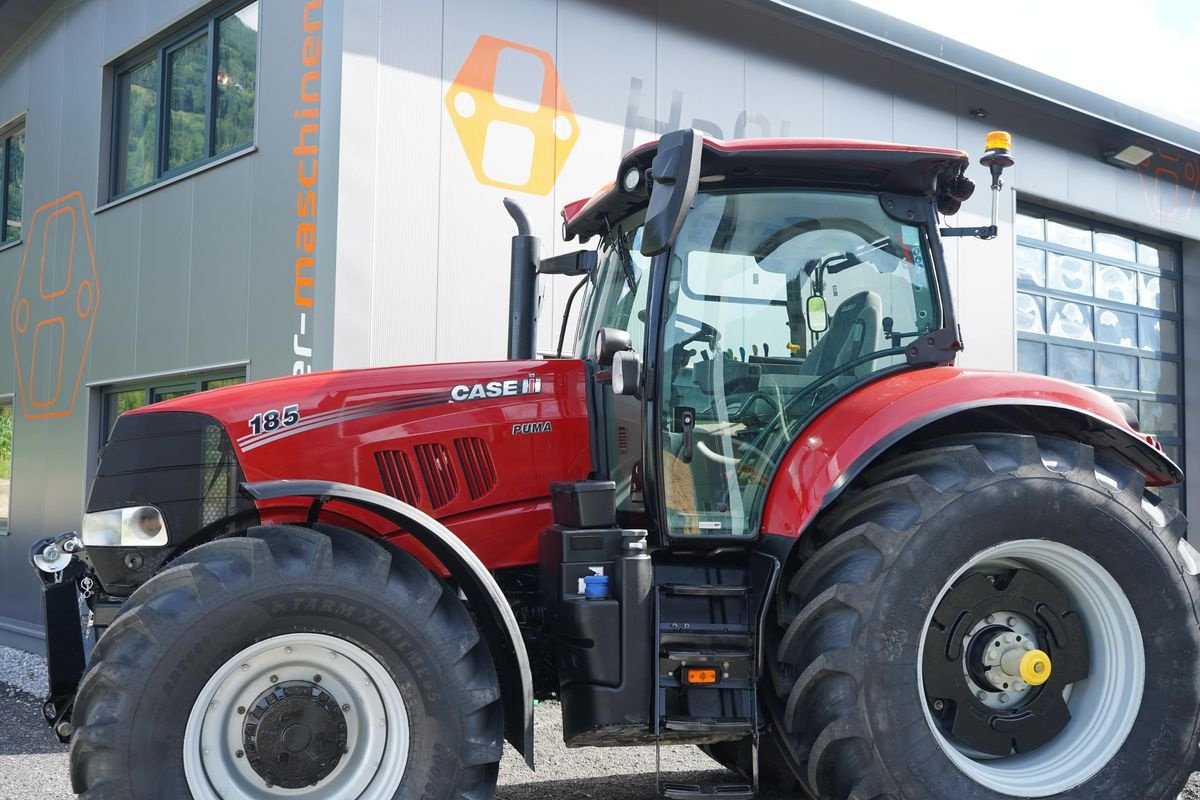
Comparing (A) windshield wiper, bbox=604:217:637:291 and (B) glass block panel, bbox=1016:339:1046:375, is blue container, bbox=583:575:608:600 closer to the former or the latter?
(A) windshield wiper, bbox=604:217:637:291

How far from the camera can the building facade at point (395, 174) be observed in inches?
291

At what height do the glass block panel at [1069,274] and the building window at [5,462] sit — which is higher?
the glass block panel at [1069,274]

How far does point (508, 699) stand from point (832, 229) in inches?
79.3

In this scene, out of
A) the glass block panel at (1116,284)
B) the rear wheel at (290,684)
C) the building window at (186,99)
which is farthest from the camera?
the glass block panel at (1116,284)

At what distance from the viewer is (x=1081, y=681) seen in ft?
13.1

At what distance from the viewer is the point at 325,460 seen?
153 inches

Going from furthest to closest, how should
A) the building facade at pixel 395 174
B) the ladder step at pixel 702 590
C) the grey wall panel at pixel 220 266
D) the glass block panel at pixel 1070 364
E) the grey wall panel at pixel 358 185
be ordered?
the glass block panel at pixel 1070 364 → the grey wall panel at pixel 220 266 → the building facade at pixel 395 174 → the grey wall panel at pixel 358 185 → the ladder step at pixel 702 590

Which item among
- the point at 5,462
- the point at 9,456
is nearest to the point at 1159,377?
the point at 9,456

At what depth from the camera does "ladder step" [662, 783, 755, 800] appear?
359 centimetres

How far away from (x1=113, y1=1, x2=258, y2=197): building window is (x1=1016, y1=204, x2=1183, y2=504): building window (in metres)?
7.68

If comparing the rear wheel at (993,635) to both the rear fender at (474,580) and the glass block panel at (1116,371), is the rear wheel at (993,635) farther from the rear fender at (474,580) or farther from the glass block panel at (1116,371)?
the glass block panel at (1116,371)

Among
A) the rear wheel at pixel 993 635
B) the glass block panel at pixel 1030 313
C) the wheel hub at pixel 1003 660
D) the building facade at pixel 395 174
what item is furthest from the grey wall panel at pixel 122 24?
the glass block panel at pixel 1030 313

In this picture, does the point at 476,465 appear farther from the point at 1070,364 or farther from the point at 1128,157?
the point at 1128,157

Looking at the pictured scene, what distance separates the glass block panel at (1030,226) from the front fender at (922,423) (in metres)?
8.01
